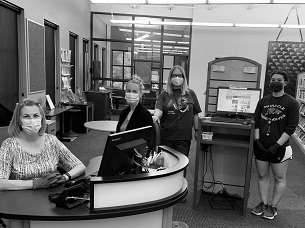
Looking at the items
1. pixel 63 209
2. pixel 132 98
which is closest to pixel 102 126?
pixel 132 98

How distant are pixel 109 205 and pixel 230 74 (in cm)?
318

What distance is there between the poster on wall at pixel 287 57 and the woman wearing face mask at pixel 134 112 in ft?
22.6

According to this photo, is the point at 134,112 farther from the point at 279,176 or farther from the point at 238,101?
the point at 279,176

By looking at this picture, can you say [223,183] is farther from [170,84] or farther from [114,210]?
[114,210]

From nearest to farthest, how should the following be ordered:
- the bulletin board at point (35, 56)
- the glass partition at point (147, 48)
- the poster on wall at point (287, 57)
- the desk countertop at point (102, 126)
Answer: the desk countertop at point (102, 126), the bulletin board at point (35, 56), the poster on wall at point (287, 57), the glass partition at point (147, 48)

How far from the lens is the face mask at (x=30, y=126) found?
77.0 inches

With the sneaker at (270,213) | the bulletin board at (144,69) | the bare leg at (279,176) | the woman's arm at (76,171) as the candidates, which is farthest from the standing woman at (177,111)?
the bulletin board at (144,69)

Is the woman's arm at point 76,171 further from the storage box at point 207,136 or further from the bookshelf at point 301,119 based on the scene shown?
the bookshelf at point 301,119

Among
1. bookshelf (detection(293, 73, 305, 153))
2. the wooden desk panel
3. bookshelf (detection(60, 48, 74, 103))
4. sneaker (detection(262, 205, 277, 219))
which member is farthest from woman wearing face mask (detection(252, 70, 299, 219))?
bookshelf (detection(60, 48, 74, 103))

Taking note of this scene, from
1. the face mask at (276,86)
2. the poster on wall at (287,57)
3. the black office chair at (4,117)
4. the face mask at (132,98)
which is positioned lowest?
the black office chair at (4,117)

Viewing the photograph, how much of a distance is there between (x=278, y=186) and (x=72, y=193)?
229 centimetres

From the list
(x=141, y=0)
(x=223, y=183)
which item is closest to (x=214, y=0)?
(x=141, y=0)

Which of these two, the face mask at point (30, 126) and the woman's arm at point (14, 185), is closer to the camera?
the woman's arm at point (14, 185)

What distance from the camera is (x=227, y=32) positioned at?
347 inches
